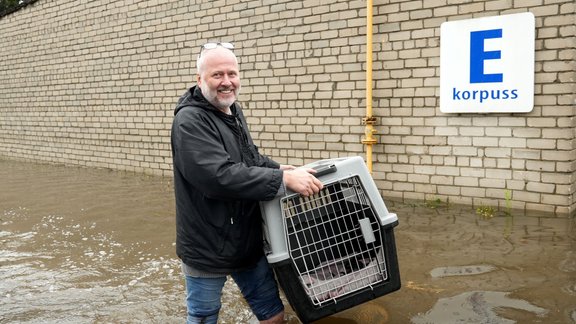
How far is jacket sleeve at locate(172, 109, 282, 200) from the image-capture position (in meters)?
2.06

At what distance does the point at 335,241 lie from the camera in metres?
2.34

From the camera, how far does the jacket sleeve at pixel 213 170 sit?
206cm

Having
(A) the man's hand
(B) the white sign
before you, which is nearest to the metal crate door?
(A) the man's hand

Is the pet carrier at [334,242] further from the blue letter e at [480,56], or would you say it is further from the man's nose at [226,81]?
the blue letter e at [480,56]

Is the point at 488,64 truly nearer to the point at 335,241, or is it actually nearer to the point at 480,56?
the point at 480,56

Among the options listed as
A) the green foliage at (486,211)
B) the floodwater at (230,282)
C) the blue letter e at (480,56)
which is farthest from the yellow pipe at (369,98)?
the green foliage at (486,211)

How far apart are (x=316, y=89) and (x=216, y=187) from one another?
4.67 metres

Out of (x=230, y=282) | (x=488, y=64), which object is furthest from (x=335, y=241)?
(x=488, y=64)

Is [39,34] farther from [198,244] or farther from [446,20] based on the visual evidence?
[198,244]

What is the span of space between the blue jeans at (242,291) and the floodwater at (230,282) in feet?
1.85

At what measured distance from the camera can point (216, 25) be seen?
25.0 feet

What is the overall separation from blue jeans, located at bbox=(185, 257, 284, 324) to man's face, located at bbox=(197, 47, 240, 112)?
2.61 ft

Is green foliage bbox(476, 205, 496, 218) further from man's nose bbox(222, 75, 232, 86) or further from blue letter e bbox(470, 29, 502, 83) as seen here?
man's nose bbox(222, 75, 232, 86)

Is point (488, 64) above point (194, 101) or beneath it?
above
